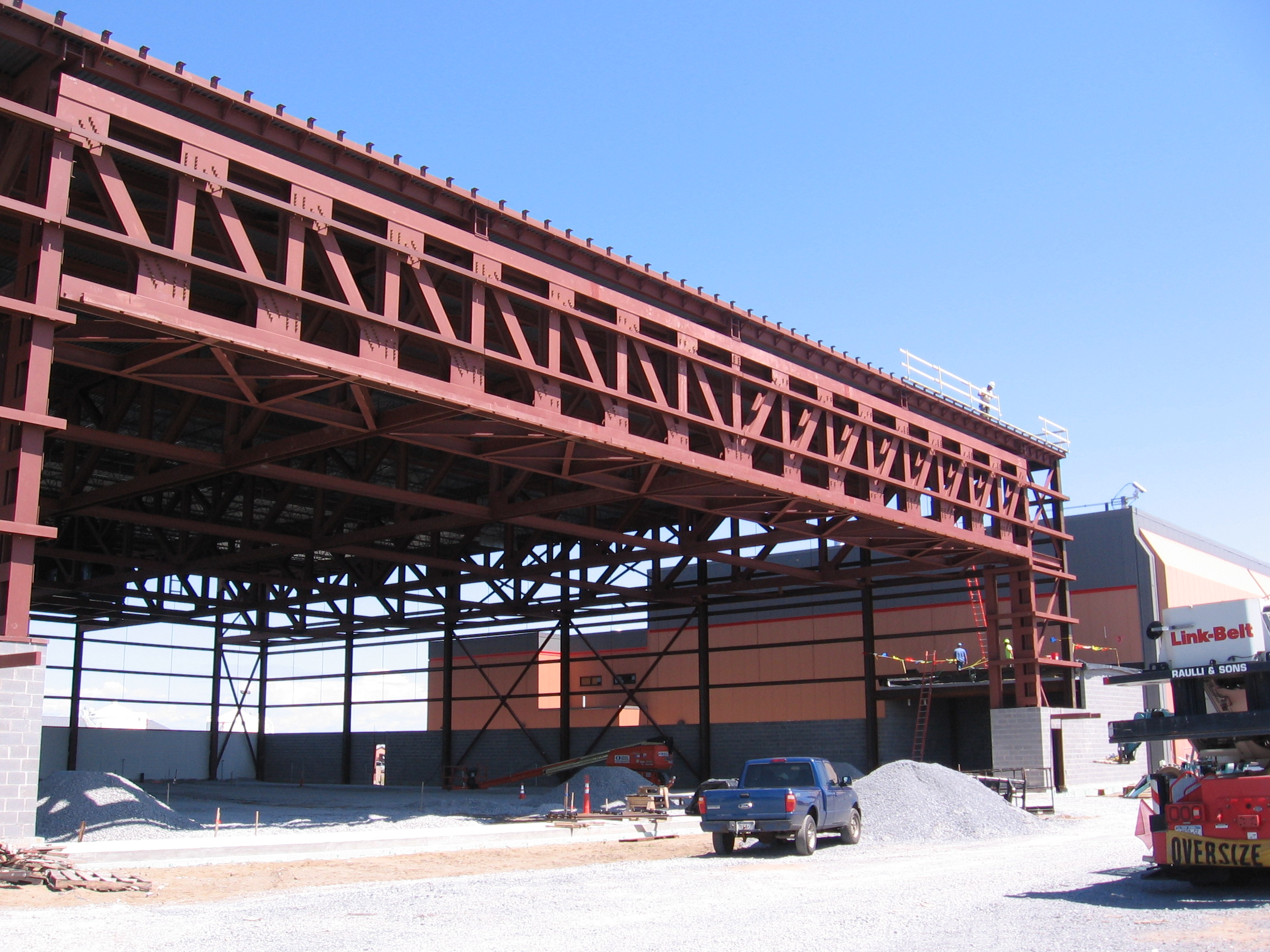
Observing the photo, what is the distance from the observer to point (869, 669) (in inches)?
1512

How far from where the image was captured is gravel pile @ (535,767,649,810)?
32094 millimetres

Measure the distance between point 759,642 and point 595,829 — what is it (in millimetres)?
18034

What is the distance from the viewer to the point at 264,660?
56.6m

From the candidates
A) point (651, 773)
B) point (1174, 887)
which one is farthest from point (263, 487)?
point (1174, 887)

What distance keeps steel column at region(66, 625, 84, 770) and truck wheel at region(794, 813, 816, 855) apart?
42.2 metres

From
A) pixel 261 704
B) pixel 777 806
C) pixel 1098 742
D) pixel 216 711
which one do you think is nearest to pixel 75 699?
pixel 216 711

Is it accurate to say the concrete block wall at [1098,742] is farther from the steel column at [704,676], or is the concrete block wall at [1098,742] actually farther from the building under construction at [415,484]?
the steel column at [704,676]

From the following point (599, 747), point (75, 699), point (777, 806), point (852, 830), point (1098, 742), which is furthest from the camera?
point (75, 699)

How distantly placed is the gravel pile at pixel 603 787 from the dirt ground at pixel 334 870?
8896 mm

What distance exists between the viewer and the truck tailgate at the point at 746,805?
61.4 ft

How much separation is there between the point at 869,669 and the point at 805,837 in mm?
20188

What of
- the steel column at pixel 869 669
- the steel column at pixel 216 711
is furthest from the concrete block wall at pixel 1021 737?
the steel column at pixel 216 711

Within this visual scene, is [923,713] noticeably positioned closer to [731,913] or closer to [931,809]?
[931,809]

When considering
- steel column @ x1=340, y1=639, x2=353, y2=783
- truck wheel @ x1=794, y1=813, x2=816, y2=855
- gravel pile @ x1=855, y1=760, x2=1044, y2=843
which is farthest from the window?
steel column @ x1=340, y1=639, x2=353, y2=783
